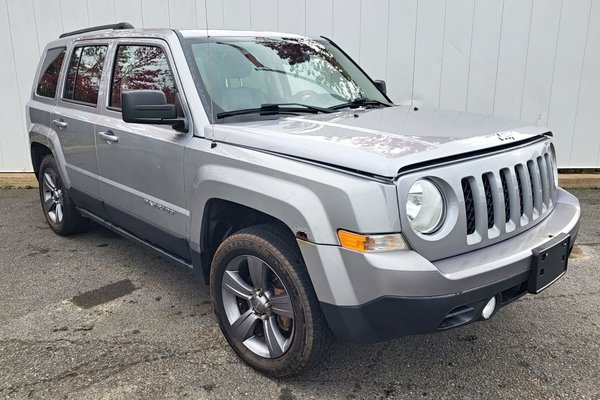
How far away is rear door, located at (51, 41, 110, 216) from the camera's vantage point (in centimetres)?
401

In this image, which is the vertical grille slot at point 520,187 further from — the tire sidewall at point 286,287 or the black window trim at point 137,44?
the black window trim at point 137,44

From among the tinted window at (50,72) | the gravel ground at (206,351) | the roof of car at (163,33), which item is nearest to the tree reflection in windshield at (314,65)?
the roof of car at (163,33)

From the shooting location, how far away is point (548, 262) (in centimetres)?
245

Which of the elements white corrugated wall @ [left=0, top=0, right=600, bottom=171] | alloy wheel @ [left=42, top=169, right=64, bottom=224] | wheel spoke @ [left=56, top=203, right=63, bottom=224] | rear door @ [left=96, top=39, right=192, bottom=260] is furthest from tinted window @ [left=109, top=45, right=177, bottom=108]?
white corrugated wall @ [left=0, top=0, right=600, bottom=171]

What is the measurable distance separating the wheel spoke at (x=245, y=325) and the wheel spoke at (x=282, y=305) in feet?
Answer: 0.59

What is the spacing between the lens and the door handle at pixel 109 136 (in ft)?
11.9

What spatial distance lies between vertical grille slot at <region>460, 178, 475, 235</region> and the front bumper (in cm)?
11

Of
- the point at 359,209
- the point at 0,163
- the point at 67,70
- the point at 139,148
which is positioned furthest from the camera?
the point at 0,163

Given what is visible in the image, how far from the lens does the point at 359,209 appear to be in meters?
2.11

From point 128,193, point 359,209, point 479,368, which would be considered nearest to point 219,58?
point 128,193

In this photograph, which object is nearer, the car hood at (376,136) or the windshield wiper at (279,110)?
the car hood at (376,136)

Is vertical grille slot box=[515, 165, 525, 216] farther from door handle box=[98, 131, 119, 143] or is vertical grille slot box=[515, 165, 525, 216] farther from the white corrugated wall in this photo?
the white corrugated wall

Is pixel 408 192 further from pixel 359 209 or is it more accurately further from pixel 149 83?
pixel 149 83

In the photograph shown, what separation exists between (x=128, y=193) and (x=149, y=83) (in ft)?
2.59
